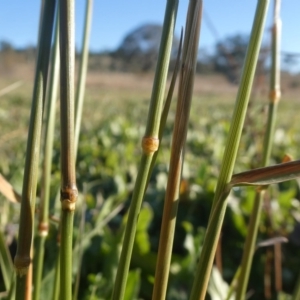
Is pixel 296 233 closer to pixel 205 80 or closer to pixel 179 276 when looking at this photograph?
pixel 179 276

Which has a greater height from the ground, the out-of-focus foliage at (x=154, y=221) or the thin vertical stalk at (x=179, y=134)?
the thin vertical stalk at (x=179, y=134)

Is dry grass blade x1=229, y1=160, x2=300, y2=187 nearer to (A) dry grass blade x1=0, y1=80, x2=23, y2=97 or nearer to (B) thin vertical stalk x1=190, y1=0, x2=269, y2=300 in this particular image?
(B) thin vertical stalk x1=190, y1=0, x2=269, y2=300

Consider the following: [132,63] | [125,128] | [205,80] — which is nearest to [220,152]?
[125,128]

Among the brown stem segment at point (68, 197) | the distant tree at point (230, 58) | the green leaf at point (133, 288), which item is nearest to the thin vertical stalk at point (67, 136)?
the brown stem segment at point (68, 197)

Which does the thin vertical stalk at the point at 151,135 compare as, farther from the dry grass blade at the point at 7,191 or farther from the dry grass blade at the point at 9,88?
the dry grass blade at the point at 9,88

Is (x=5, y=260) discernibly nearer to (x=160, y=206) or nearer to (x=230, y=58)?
(x=230, y=58)

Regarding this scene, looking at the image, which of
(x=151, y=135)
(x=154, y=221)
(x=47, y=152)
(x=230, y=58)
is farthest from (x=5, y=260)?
(x=154, y=221)

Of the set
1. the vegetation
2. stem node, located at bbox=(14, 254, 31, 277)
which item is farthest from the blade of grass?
stem node, located at bbox=(14, 254, 31, 277)
